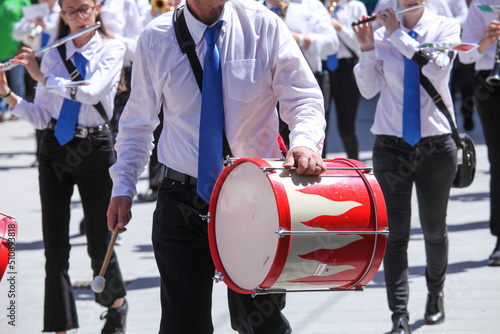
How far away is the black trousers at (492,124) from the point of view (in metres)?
5.98

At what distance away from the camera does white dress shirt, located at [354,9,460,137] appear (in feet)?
15.5

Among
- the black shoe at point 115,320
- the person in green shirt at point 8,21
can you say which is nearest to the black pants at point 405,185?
the black shoe at point 115,320

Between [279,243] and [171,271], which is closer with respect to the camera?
[279,243]

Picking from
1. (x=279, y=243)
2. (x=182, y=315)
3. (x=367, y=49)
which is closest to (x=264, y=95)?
(x=279, y=243)

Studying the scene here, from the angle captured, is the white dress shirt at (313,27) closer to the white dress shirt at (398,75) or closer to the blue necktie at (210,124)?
the white dress shirt at (398,75)

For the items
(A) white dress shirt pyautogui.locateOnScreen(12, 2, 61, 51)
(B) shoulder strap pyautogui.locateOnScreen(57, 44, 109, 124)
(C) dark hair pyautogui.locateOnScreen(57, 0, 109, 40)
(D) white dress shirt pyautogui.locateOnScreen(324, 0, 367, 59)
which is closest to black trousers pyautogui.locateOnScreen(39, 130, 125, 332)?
(B) shoulder strap pyautogui.locateOnScreen(57, 44, 109, 124)

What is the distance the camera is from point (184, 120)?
10.6ft

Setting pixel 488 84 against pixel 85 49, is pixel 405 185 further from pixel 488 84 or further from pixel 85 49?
pixel 85 49

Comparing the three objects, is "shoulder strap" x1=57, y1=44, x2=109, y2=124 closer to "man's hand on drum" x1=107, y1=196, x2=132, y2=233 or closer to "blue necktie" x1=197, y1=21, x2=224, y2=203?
"man's hand on drum" x1=107, y1=196, x2=132, y2=233

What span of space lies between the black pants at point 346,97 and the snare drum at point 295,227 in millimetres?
5474

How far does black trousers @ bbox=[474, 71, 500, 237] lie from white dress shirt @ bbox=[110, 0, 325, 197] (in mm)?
3099

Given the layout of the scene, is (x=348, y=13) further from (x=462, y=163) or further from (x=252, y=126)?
(x=252, y=126)

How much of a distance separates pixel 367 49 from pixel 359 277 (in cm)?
210

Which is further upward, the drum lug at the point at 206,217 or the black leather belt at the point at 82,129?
the drum lug at the point at 206,217
